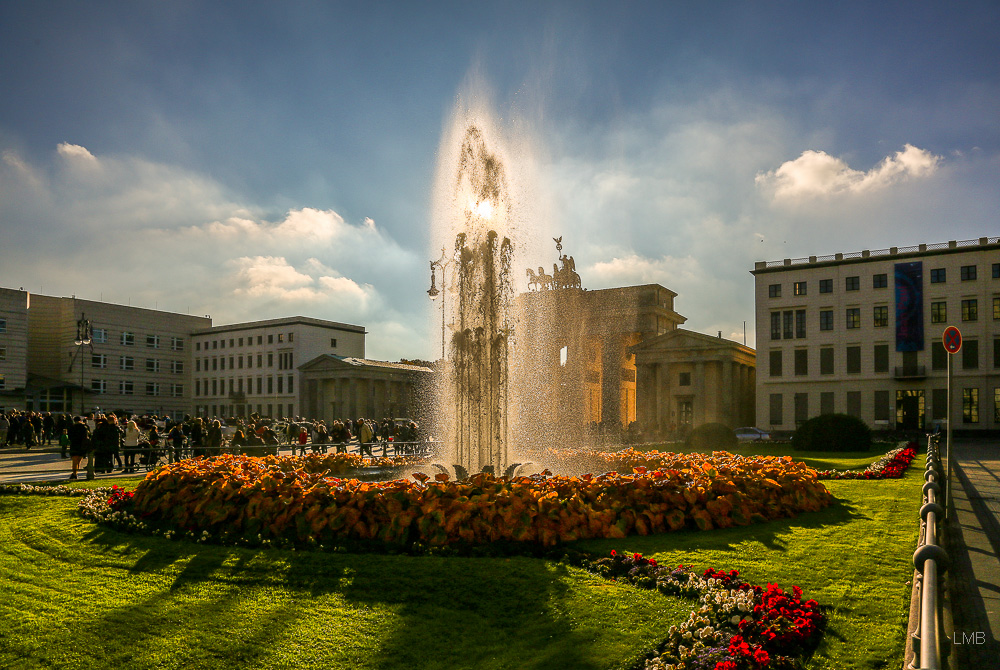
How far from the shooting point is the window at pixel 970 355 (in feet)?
174

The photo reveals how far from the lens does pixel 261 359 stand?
9450 centimetres

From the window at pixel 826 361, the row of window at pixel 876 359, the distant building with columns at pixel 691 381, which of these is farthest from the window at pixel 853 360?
the distant building with columns at pixel 691 381

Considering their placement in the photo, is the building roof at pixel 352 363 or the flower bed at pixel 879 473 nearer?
the flower bed at pixel 879 473

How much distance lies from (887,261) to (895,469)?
4482 centimetres

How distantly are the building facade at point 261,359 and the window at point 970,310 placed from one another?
69.2 meters

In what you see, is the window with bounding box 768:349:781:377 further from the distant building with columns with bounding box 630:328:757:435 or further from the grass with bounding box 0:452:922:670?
the grass with bounding box 0:452:922:670

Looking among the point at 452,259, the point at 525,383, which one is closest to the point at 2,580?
the point at 452,259

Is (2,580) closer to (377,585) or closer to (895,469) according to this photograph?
(377,585)

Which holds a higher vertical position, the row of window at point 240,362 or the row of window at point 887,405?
the row of window at point 240,362

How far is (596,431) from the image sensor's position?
4997cm

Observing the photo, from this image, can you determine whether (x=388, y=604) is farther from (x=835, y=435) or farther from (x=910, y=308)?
(x=910, y=308)

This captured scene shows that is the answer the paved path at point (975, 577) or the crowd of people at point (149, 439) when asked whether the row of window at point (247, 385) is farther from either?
the paved path at point (975, 577)

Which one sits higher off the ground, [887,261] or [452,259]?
[887,261]

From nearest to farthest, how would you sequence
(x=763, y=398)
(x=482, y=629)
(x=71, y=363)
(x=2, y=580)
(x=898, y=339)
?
(x=482, y=629), (x=2, y=580), (x=898, y=339), (x=763, y=398), (x=71, y=363)
